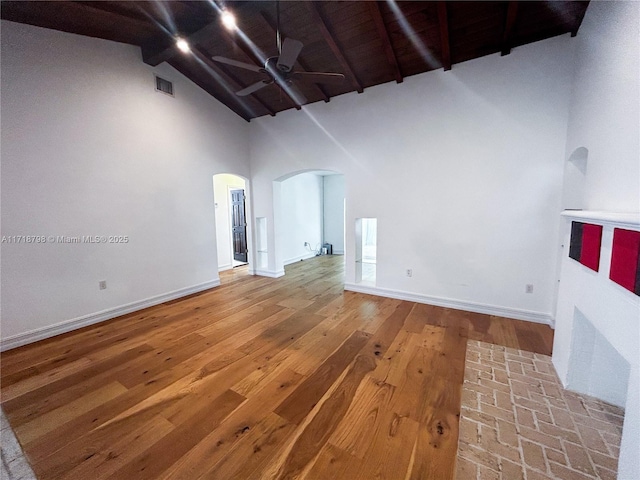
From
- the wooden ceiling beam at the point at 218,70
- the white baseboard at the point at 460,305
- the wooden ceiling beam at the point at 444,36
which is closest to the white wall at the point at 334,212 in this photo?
the white baseboard at the point at 460,305

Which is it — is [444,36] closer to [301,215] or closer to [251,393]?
[251,393]

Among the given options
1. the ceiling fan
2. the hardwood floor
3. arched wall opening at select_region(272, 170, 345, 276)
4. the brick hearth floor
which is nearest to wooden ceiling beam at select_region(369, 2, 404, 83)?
the ceiling fan

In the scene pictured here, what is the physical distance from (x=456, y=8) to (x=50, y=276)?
584cm

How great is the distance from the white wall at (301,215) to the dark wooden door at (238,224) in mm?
Answer: 1190

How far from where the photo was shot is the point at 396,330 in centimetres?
328

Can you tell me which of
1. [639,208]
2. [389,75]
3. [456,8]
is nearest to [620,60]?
[639,208]

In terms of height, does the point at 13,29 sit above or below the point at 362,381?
above

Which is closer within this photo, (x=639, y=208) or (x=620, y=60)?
(x=639, y=208)

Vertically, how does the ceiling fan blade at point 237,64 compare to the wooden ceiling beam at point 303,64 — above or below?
below

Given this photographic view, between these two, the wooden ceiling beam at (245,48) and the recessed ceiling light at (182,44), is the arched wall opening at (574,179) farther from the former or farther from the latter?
the recessed ceiling light at (182,44)

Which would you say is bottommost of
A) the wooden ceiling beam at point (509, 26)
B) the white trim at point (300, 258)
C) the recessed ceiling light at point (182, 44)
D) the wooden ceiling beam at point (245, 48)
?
the white trim at point (300, 258)

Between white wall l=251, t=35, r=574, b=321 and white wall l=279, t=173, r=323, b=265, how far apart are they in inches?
99.3

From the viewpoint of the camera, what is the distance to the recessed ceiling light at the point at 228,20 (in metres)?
3.03

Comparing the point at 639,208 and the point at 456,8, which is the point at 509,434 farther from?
the point at 456,8
